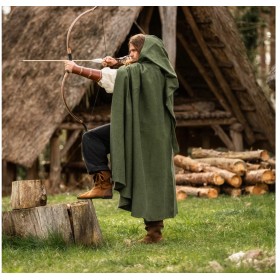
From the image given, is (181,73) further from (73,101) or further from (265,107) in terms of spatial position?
(73,101)

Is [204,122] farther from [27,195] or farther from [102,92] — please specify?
[27,195]

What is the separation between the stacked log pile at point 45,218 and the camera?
6.61 meters

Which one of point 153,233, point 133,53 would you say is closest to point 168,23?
point 133,53

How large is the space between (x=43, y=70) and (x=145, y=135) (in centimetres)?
731

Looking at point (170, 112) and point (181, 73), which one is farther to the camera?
point (181, 73)

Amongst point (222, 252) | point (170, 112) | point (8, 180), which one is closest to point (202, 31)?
point (8, 180)

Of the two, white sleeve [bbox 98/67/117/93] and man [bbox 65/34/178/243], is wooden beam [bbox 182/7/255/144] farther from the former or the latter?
white sleeve [bbox 98/67/117/93]

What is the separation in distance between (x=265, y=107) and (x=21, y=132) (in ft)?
16.1

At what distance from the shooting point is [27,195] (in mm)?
6680

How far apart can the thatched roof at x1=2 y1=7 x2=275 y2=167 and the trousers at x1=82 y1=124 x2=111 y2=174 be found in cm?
559

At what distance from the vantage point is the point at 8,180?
14.6 m

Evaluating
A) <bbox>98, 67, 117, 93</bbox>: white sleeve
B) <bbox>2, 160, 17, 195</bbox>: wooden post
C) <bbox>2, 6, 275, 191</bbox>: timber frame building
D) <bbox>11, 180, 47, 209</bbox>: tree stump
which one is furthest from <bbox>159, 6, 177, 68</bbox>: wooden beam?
<bbox>11, 180, 47, 209</bbox>: tree stump

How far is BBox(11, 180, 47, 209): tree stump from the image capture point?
667 centimetres

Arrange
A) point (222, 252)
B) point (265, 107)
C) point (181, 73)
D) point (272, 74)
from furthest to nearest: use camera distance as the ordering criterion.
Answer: point (181, 73), point (265, 107), point (272, 74), point (222, 252)
